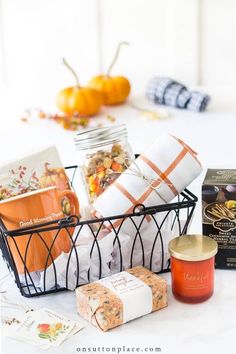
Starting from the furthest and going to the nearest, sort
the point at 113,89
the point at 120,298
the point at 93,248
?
the point at 113,89 < the point at 93,248 < the point at 120,298

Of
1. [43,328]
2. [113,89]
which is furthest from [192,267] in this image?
[113,89]

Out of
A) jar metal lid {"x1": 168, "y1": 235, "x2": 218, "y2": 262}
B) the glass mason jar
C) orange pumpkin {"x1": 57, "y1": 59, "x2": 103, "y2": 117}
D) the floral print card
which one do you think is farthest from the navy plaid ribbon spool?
the floral print card

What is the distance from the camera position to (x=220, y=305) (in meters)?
1.02

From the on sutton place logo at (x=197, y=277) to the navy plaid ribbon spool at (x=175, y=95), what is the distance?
1319 mm

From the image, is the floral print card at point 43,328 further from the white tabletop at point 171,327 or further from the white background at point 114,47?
the white background at point 114,47

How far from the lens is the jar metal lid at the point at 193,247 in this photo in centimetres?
99

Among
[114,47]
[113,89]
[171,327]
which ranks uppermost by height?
[114,47]

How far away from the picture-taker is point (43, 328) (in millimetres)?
971

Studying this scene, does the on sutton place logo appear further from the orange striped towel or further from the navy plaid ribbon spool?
the navy plaid ribbon spool

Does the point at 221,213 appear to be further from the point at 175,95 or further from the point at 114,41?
the point at 114,41

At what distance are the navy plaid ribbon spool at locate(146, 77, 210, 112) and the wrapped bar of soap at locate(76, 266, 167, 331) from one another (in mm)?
1333

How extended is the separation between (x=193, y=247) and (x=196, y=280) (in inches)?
1.9

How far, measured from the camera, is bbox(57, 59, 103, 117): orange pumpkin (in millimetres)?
2291

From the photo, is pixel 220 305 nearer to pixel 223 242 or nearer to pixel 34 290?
pixel 223 242
